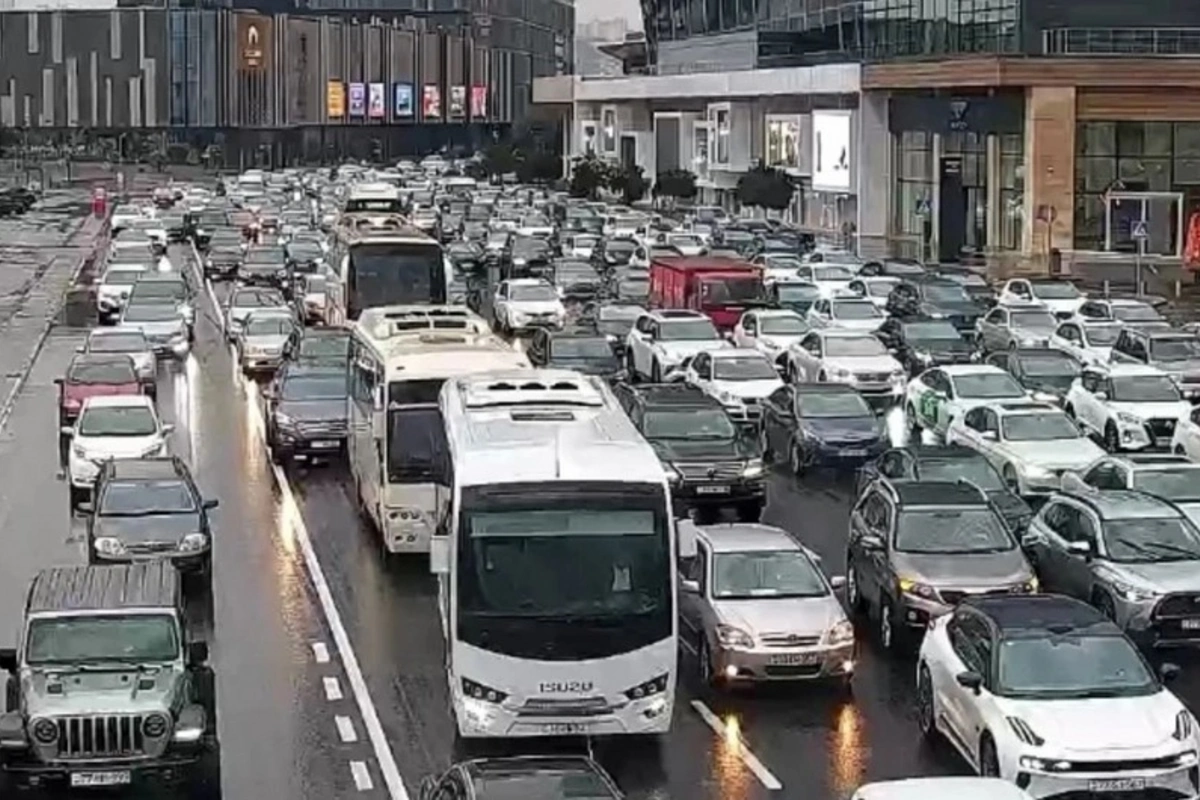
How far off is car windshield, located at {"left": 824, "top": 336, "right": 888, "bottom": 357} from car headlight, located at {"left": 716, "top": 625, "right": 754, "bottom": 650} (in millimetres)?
20973

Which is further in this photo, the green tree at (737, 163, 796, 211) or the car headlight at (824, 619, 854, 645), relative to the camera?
the green tree at (737, 163, 796, 211)

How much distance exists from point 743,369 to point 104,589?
856 inches

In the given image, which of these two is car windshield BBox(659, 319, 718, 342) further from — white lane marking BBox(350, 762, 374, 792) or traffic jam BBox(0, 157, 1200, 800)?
white lane marking BBox(350, 762, 374, 792)

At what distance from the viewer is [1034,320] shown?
4916 centimetres

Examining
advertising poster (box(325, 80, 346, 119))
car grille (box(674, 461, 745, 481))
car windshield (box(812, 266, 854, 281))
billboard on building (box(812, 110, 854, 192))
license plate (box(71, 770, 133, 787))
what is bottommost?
license plate (box(71, 770, 133, 787))

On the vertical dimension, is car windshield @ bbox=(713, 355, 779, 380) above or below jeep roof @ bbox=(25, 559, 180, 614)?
above

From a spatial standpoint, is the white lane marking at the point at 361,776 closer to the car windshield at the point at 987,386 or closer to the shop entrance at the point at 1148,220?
the car windshield at the point at 987,386

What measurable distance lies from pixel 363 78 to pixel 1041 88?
11857 centimetres

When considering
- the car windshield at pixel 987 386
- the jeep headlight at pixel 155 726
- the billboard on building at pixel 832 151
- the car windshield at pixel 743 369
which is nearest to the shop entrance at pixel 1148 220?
the billboard on building at pixel 832 151

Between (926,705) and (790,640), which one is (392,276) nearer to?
(790,640)

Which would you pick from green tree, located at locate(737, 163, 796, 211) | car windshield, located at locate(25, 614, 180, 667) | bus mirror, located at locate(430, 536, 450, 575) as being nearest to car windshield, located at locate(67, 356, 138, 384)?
bus mirror, located at locate(430, 536, 450, 575)

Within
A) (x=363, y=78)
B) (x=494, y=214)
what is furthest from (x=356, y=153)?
(x=494, y=214)

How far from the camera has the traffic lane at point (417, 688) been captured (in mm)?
19453

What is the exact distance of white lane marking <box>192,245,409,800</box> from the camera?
19.7 m
